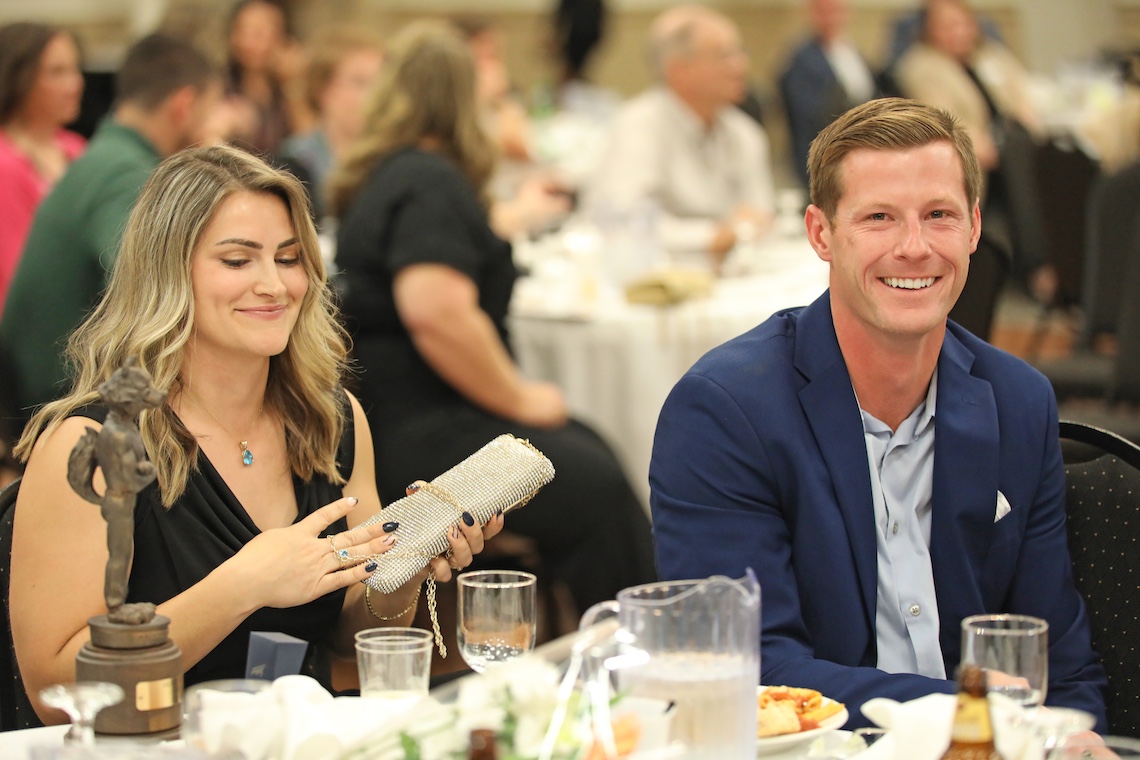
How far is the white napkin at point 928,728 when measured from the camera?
3.98 ft

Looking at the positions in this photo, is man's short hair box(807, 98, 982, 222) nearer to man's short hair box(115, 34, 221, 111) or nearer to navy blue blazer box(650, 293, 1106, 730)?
navy blue blazer box(650, 293, 1106, 730)

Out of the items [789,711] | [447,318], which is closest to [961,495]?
[789,711]

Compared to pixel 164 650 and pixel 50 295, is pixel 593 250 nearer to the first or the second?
pixel 50 295

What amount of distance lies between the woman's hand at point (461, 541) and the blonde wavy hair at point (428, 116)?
214 centimetres

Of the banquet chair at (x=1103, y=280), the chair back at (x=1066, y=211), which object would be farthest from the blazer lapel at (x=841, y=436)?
the chair back at (x=1066, y=211)

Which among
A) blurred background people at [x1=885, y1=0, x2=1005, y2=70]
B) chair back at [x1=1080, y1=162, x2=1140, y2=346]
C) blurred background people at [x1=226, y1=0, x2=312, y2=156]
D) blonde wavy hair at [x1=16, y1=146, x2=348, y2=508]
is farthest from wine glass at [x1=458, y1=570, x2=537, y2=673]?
blurred background people at [x1=885, y1=0, x2=1005, y2=70]

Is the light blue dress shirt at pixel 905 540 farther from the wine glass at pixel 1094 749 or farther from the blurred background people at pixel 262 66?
the blurred background people at pixel 262 66

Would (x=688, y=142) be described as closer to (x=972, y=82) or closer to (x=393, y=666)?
(x=972, y=82)

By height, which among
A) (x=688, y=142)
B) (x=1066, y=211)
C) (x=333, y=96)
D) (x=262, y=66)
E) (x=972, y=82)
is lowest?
(x=1066, y=211)

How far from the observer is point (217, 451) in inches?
81.1

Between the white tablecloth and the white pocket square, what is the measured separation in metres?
2.00

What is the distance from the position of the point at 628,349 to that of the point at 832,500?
2.19m

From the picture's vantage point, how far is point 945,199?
196 centimetres

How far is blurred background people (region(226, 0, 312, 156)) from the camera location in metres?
7.53
